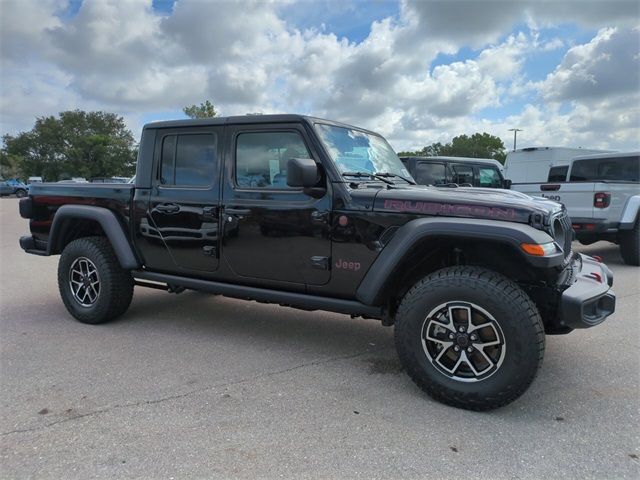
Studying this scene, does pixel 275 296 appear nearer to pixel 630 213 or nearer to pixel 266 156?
pixel 266 156

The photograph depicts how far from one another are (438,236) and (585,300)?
94 centimetres

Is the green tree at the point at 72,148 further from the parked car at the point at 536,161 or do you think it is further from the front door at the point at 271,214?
the front door at the point at 271,214

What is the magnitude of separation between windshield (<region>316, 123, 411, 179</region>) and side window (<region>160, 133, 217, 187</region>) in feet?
3.37

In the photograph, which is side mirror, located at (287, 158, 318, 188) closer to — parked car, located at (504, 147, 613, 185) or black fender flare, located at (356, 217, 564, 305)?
black fender flare, located at (356, 217, 564, 305)

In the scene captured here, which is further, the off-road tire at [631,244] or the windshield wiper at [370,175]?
the off-road tire at [631,244]

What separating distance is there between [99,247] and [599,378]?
437 centimetres

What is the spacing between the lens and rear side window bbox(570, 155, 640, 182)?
8672mm

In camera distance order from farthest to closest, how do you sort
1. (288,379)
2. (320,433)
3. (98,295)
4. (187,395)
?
(98,295), (288,379), (187,395), (320,433)

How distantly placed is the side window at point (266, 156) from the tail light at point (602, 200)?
6006mm

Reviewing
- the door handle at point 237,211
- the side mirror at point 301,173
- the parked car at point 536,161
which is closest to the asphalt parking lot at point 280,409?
the door handle at point 237,211

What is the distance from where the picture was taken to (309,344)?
4117mm

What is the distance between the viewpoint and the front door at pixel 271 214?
349 cm

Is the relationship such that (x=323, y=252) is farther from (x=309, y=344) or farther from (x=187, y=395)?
(x=187, y=395)

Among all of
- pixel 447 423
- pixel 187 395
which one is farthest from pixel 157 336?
pixel 447 423
